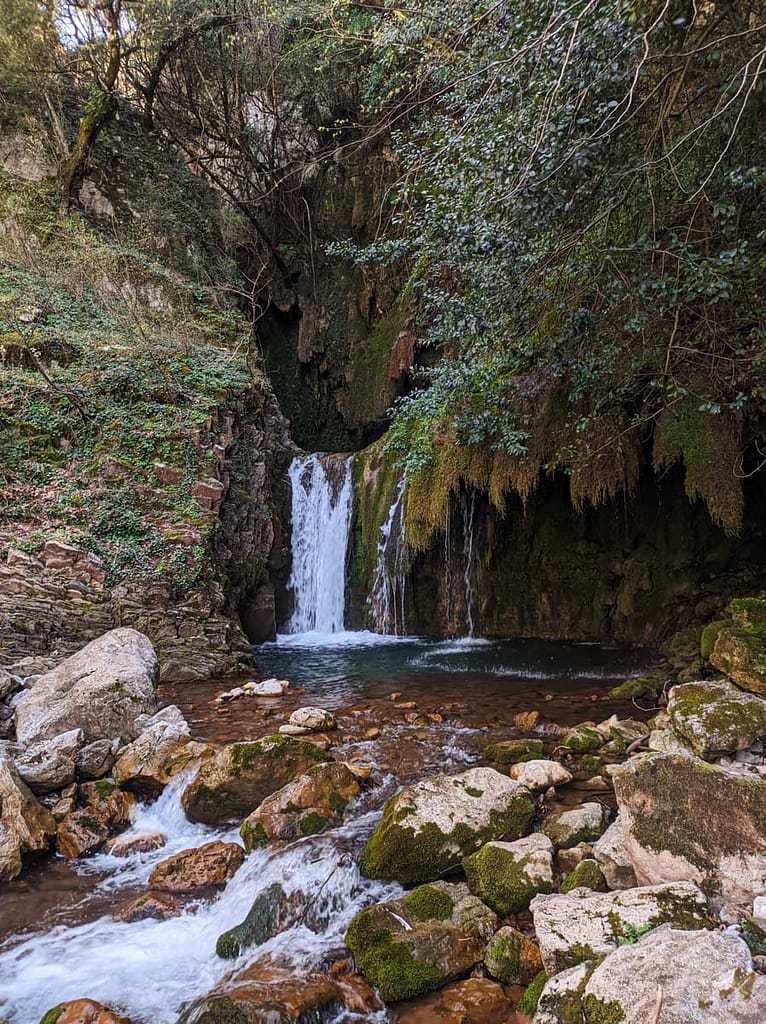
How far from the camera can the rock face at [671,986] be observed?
1586mm

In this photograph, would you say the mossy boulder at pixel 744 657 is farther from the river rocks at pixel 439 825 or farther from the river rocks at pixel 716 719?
the river rocks at pixel 439 825

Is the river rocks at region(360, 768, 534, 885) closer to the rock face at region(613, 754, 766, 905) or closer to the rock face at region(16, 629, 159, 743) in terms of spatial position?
the rock face at region(613, 754, 766, 905)

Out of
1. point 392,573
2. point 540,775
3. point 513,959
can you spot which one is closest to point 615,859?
point 513,959

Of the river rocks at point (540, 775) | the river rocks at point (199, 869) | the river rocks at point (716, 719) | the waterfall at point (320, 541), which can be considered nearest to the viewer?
the river rocks at point (199, 869)

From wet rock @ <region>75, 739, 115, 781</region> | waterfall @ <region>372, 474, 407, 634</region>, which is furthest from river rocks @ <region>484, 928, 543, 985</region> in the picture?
waterfall @ <region>372, 474, 407, 634</region>

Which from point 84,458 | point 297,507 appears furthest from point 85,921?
point 297,507

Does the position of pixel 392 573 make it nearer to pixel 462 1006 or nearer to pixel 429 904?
pixel 429 904

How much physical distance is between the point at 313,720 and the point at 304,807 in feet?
4.59

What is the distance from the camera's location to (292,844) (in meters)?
3.14

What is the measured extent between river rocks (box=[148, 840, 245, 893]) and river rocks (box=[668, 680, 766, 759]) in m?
2.69

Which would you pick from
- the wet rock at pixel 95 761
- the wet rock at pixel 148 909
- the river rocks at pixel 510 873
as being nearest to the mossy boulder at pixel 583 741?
the river rocks at pixel 510 873

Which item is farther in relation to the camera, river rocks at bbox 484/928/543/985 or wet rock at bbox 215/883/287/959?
wet rock at bbox 215/883/287/959

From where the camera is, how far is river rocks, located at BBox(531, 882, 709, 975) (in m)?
2.11

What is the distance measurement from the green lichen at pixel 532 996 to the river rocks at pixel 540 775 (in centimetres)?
133
